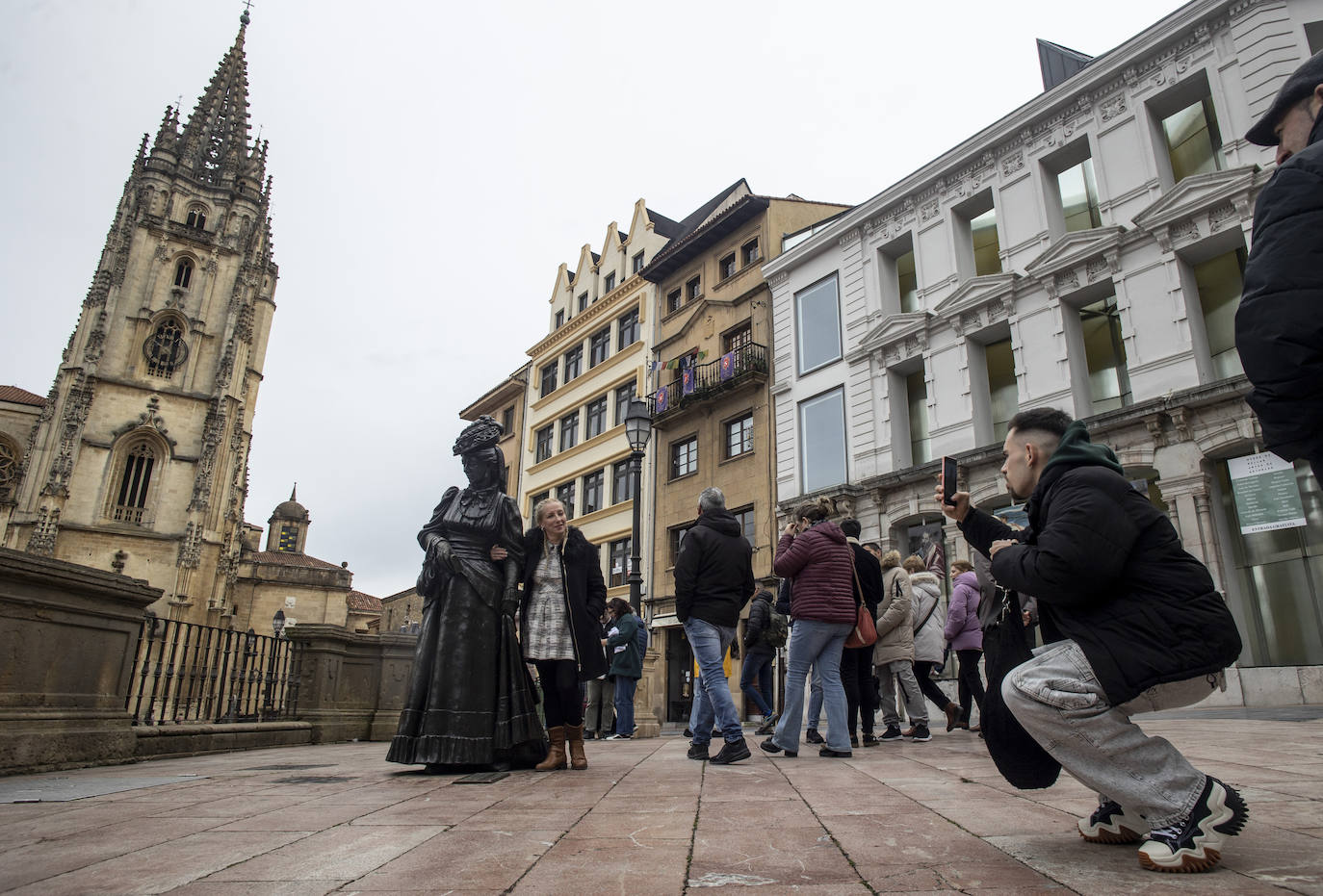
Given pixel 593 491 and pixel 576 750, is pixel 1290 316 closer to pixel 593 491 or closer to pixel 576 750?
pixel 576 750

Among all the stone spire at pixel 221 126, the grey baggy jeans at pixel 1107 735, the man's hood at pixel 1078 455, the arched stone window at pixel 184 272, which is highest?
the stone spire at pixel 221 126

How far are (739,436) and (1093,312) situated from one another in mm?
10447

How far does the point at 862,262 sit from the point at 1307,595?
11925mm

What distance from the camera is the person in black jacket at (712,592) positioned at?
18.7ft

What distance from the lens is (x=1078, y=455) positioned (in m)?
2.53

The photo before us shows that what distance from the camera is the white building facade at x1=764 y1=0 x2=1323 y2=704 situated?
12.9m

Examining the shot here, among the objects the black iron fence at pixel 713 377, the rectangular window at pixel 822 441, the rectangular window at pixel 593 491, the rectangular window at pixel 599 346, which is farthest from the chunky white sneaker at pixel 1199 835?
the rectangular window at pixel 599 346

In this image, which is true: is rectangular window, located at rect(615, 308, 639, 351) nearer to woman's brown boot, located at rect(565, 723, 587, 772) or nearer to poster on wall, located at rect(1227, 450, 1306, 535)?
poster on wall, located at rect(1227, 450, 1306, 535)

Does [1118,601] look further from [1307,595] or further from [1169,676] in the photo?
[1307,595]

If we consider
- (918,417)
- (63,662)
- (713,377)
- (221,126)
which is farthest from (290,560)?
(63,662)

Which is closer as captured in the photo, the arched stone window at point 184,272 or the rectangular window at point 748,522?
the rectangular window at point 748,522

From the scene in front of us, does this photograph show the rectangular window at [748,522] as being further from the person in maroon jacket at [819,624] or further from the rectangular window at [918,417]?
the person in maroon jacket at [819,624]

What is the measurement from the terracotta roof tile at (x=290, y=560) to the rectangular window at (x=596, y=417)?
34.1 metres

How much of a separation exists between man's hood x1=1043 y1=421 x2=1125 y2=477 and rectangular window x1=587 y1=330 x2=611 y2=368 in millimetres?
29292
